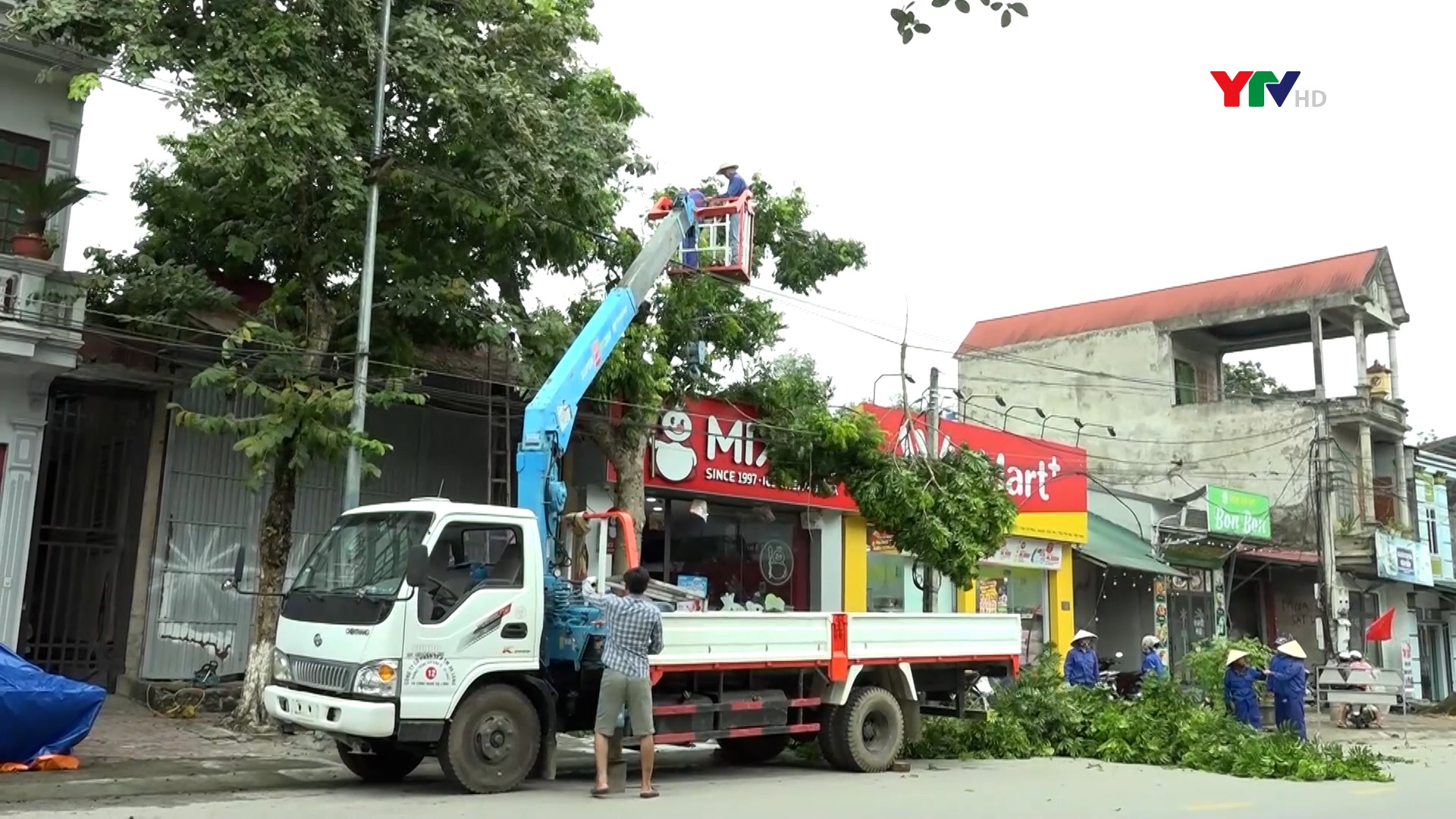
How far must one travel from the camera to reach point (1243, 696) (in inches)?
620

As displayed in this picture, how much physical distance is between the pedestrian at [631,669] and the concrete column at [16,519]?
7847 mm

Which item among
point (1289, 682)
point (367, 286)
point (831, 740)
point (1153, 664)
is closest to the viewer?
point (831, 740)

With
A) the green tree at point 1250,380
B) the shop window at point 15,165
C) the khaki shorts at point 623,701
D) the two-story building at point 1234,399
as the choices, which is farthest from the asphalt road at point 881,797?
A: the green tree at point 1250,380

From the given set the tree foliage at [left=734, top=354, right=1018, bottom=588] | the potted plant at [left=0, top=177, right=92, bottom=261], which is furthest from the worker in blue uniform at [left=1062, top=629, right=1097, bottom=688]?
the potted plant at [left=0, top=177, right=92, bottom=261]

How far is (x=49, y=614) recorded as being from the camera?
15.5 m

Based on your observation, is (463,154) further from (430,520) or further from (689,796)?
(689,796)

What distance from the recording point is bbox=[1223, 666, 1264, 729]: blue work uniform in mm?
15734

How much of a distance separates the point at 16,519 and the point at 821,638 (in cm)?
932

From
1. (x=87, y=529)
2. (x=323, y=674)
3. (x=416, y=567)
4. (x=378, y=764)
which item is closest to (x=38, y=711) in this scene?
(x=323, y=674)

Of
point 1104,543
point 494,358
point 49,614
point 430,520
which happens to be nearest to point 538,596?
point 430,520

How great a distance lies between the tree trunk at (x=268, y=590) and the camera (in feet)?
43.2

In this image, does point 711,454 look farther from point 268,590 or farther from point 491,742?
point 491,742

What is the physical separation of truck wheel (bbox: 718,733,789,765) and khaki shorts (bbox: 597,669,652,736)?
3.11m

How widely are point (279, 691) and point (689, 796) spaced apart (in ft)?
11.7
